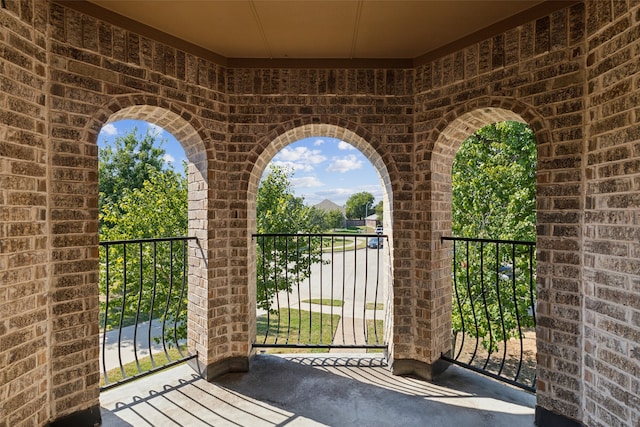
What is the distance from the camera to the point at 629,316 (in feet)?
5.63

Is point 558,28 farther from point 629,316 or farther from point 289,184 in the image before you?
point 289,184

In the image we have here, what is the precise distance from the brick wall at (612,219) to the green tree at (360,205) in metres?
43.4

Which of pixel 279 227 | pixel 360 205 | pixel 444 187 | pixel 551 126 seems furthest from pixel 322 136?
pixel 360 205

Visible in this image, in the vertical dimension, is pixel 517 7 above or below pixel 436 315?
above

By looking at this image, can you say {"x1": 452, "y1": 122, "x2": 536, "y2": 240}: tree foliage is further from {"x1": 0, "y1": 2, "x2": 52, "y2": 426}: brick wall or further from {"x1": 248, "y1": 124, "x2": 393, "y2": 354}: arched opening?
{"x1": 0, "y1": 2, "x2": 52, "y2": 426}: brick wall

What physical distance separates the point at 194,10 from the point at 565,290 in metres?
2.97

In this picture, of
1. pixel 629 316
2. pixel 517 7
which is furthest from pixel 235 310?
pixel 517 7

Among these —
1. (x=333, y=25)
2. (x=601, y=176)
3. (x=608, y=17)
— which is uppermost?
(x=333, y=25)

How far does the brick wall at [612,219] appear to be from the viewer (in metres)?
1.69

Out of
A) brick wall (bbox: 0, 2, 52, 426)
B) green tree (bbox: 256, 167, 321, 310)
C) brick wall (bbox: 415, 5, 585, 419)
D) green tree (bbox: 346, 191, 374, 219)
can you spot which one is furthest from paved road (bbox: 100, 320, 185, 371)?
green tree (bbox: 346, 191, 374, 219)

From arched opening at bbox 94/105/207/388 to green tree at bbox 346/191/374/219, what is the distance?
1524 inches

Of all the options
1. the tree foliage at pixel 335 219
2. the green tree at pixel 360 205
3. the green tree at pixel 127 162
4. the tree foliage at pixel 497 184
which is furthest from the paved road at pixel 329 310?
the green tree at pixel 360 205

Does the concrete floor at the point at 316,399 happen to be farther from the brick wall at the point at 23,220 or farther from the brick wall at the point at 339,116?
the brick wall at the point at 23,220

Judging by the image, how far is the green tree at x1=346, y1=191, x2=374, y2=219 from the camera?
152 feet
